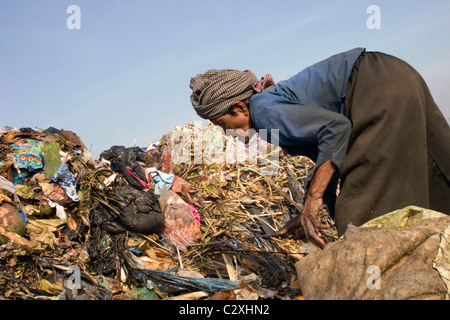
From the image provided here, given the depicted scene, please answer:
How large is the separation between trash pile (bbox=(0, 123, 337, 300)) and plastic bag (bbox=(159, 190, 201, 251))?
0.01 meters

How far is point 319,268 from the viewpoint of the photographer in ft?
7.22

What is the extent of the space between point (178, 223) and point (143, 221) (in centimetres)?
39

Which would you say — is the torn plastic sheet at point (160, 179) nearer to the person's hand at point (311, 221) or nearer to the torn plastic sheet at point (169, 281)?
the torn plastic sheet at point (169, 281)

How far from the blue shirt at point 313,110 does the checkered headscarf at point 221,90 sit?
169 mm

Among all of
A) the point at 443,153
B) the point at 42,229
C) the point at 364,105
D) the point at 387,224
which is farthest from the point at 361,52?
the point at 42,229

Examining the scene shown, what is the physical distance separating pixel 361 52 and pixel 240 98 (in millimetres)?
835

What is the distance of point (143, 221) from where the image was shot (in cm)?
454

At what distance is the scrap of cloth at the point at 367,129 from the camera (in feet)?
8.77

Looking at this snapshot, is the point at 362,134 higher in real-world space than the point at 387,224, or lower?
higher

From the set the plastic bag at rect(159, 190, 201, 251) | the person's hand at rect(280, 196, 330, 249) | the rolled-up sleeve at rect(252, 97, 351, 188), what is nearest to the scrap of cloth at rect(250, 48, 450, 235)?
the rolled-up sleeve at rect(252, 97, 351, 188)

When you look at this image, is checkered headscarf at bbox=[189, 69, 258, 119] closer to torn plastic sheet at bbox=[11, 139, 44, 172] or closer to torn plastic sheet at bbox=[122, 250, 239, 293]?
torn plastic sheet at bbox=[122, 250, 239, 293]
